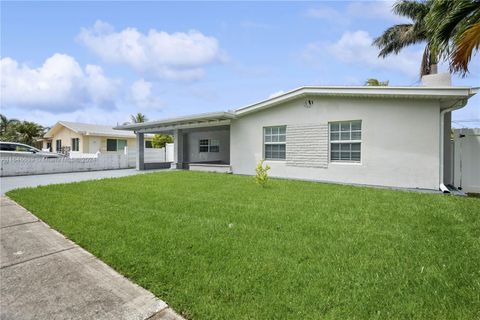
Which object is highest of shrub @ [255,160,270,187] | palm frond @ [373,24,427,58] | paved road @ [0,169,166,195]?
palm frond @ [373,24,427,58]

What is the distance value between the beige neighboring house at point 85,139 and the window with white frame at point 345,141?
929 inches

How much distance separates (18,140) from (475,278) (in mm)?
43651

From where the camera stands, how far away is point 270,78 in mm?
14523

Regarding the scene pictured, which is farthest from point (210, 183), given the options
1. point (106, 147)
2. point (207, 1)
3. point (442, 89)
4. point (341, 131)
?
point (106, 147)

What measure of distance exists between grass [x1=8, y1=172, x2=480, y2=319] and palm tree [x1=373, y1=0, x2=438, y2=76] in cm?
1456

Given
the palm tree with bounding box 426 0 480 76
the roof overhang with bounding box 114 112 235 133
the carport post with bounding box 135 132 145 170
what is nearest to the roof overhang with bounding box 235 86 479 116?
the palm tree with bounding box 426 0 480 76

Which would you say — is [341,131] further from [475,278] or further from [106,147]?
[106,147]

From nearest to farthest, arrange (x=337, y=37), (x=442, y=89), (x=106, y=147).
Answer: (x=442, y=89) → (x=337, y=37) → (x=106, y=147)

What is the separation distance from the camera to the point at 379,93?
9.44 m

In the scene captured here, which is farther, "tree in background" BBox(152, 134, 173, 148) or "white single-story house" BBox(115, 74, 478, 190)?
"tree in background" BBox(152, 134, 173, 148)

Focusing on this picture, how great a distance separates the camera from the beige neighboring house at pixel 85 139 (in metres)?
27.2

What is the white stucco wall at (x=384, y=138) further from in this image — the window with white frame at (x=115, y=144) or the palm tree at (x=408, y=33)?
the window with white frame at (x=115, y=144)

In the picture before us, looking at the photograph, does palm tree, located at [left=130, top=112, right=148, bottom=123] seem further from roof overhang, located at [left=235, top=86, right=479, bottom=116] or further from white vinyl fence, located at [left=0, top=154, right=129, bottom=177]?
roof overhang, located at [left=235, top=86, right=479, bottom=116]

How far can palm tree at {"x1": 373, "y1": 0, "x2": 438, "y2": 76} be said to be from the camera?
700 inches
